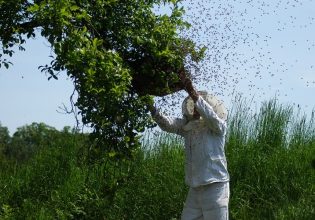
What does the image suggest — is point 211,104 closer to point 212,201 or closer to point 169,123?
point 169,123

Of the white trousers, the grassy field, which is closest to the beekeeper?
the white trousers

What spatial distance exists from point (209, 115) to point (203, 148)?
0.38 metres

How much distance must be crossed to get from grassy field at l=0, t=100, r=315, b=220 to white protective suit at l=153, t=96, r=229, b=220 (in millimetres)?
1219

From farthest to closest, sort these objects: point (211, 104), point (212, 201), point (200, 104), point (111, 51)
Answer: point (211, 104), point (212, 201), point (200, 104), point (111, 51)

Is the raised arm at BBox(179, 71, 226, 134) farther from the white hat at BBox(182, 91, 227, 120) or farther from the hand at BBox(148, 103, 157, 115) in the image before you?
the hand at BBox(148, 103, 157, 115)

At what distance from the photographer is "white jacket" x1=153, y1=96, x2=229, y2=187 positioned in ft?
19.0

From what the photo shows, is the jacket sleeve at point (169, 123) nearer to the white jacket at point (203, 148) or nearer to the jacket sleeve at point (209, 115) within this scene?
the white jacket at point (203, 148)

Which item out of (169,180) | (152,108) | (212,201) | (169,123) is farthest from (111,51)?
(169,180)

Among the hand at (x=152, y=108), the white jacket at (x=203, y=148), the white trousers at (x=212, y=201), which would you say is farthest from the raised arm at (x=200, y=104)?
the white trousers at (x=212, y=201)

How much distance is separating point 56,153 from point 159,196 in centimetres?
199

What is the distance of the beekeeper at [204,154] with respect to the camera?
5785 mm

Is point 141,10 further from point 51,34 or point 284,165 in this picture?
point 284,165

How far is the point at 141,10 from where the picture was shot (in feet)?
18.4

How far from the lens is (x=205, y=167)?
5.83 m
